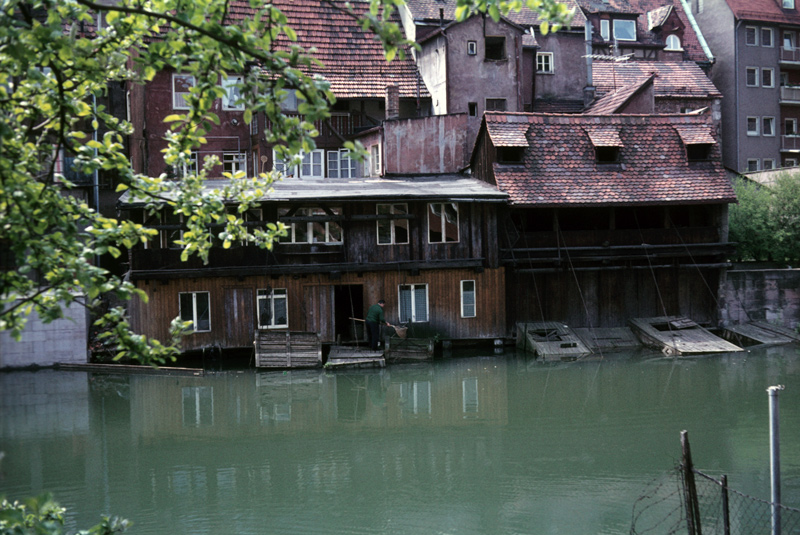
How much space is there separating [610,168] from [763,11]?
23787 mm

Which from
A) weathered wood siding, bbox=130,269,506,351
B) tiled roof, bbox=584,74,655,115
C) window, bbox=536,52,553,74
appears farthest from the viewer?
window, bbox=536,52,553,74

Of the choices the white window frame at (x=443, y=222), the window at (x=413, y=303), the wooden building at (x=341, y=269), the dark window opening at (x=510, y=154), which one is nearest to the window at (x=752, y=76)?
the dark window opening at (x=510, y=154)

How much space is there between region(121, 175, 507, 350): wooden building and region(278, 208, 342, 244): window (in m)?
0.03

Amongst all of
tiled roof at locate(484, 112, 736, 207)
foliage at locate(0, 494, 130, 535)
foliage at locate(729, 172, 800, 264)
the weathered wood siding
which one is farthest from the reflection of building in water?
foliage at locate(729, 172, 800, 264)

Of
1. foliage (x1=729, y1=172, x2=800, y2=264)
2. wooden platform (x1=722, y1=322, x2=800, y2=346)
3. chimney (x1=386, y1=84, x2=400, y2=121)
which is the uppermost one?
chimney (x1=386, y1=84, x2=400, y2=121)

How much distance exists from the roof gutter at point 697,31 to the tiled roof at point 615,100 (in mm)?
12549

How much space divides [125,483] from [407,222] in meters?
14.1

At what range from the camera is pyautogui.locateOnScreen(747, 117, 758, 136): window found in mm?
44375

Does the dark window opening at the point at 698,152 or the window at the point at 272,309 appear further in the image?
the dark window opening at the point at 698,152

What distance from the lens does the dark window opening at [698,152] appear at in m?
28.4

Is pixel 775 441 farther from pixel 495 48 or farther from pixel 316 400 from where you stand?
pixel 495 48

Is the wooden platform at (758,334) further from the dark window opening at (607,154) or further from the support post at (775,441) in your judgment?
the support post at (775,441)

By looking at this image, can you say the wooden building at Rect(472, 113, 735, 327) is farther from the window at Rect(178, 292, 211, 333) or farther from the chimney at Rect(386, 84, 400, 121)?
the window at Rect(178, 292, 211, 333)

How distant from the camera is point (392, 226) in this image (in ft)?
84.4
